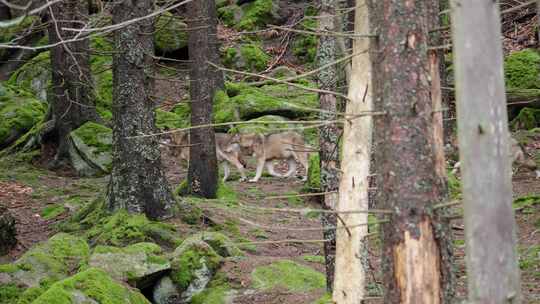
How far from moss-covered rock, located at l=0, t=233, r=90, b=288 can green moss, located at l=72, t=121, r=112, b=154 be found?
8.33 m

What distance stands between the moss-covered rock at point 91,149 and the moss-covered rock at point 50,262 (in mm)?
7916

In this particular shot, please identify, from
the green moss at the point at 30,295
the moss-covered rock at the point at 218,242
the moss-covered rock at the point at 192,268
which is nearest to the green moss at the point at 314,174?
the moss-covered rock at the point at 218,242

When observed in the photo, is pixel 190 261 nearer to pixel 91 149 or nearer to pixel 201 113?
pixel 201 113

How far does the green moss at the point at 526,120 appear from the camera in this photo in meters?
22.1

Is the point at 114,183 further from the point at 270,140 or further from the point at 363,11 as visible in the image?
the point at 270,140

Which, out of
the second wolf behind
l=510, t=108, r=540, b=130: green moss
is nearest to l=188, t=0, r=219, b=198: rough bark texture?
the second wolf behind

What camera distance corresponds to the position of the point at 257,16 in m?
33.4

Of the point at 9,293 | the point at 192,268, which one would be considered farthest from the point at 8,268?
the point at 192,268

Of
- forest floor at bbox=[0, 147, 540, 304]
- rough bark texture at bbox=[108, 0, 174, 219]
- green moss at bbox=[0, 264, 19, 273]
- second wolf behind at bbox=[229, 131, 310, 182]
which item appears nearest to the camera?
green moss at bbox=[0, 264, 19, 273]

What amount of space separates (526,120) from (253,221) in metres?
10.6

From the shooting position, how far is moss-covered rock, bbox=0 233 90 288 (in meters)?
9.45

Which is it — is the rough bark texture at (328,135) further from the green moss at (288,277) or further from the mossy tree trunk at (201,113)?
the mossy tree trunk at (201,113)

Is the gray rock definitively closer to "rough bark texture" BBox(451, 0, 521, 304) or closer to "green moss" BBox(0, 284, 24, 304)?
"green moss" BBox(0, 284, 24, 304)

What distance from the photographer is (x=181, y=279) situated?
10711 mm
